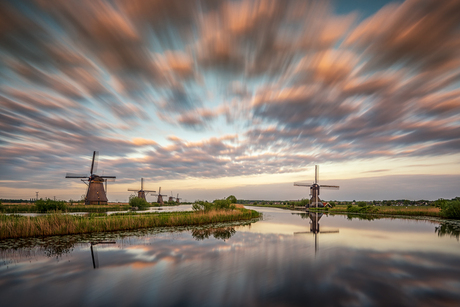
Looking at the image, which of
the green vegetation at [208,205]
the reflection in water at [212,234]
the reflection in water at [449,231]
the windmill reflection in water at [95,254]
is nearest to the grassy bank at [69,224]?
the windmill reflection in water at [95,254]

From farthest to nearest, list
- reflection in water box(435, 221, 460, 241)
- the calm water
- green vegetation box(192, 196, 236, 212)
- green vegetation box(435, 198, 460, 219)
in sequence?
green vegetation box(435, 198, 460, 219)
green vegetation box(192, 196, 236, 212)
reflection in water box(435, 221, 460, 241)
the calm water

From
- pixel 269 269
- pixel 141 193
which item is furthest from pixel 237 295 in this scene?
pixel 141 193

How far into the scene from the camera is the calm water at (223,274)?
292 inches

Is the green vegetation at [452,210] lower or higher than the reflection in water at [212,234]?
higher

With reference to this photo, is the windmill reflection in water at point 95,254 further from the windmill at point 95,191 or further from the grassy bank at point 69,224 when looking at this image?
the windmill at point 95,191

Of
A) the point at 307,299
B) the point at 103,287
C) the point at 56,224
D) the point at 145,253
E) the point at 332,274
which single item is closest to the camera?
the point at 307,299

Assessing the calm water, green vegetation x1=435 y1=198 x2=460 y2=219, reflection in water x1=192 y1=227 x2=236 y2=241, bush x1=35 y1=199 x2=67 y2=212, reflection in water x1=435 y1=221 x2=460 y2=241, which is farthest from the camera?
bush x1=35 y1=199 x2=67 y2=212

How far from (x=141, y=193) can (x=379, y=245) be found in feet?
342

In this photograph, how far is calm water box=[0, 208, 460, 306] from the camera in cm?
743

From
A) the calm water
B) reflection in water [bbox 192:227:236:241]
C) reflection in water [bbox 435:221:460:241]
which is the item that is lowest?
reflection in water [bbox 192:227:236:241]

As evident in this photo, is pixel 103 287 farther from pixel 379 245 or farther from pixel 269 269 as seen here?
pixel 379 245

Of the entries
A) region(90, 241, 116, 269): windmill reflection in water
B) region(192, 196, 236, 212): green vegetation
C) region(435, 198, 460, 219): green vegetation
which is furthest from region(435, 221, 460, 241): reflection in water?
region(90, 241, 116, 269): windmill reflection in water

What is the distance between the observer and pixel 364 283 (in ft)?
29.1

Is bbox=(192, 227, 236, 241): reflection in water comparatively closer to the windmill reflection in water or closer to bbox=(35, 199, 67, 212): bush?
the windmill reflection in water
